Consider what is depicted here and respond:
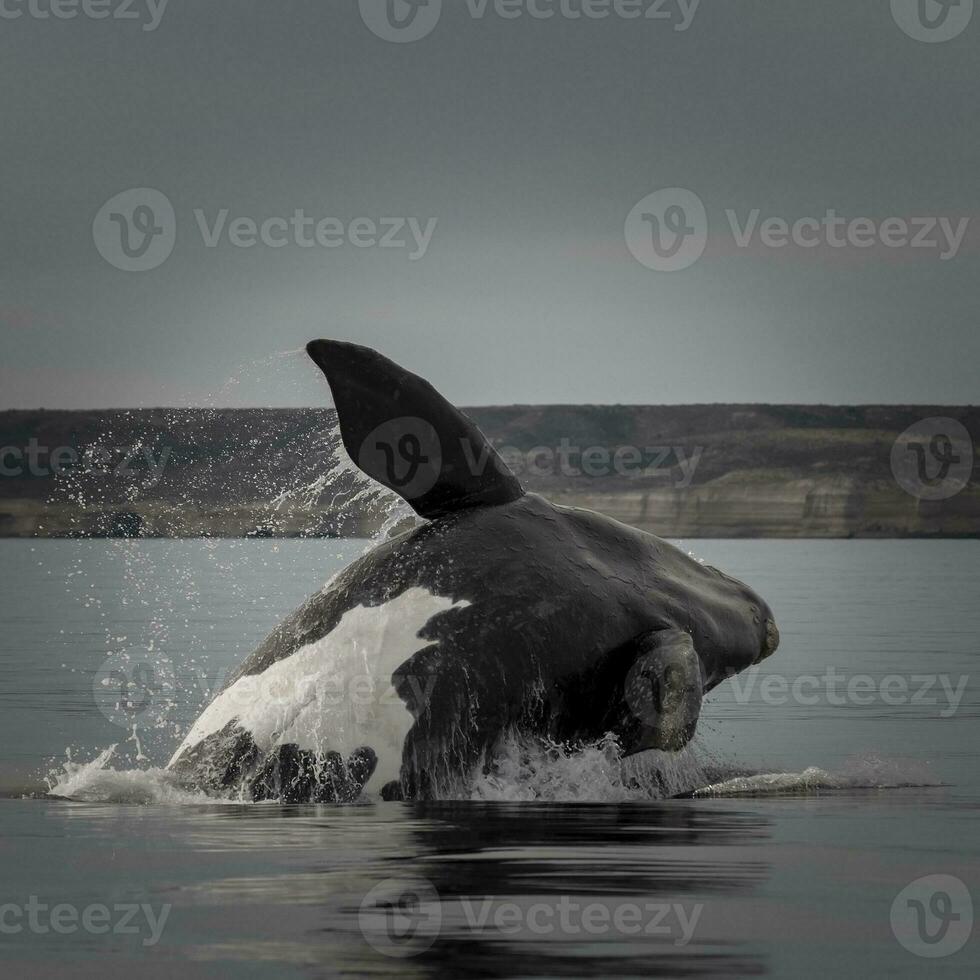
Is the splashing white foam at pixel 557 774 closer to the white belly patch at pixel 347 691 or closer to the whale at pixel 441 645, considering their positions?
the whale at pixel 441 645

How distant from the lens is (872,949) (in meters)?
9.34

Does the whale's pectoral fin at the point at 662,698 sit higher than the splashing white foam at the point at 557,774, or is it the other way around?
the whale's pectoral fin at the point at 662,698

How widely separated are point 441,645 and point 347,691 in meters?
0.72

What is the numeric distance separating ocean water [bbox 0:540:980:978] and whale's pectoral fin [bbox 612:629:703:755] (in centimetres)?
55

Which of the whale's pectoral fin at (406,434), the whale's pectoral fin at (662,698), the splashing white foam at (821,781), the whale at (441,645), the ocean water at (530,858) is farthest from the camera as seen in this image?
the splashing white foam at (821,781)

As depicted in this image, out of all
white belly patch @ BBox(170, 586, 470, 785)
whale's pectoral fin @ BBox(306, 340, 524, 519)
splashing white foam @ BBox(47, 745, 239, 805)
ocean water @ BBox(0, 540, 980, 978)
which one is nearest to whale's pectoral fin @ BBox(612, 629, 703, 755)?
ocean water @ BBox(0, 540, 980, 978)

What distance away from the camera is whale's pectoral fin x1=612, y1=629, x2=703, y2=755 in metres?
13.2

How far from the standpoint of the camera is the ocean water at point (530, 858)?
9.12 meters

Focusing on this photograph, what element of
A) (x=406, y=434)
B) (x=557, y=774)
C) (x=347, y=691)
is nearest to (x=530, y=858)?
(x=557, y=774)

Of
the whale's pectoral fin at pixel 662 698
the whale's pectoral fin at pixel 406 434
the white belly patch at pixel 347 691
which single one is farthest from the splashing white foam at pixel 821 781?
the whale's pectoral fin at pixel 406 434

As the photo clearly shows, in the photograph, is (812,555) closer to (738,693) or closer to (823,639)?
(823,639)

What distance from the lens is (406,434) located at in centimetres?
1405

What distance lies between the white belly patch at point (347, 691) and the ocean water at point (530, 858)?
505mm

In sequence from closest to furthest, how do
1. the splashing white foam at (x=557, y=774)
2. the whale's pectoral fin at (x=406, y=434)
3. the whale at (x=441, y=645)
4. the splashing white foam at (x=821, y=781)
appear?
1. the whale at (x=441, y=645)
2. the splashing white foam at (x=557, y=774)
3. the whale's pectoral fin at (x=406, y=434)
4. the splashing white foam at (x=821, y=781)
